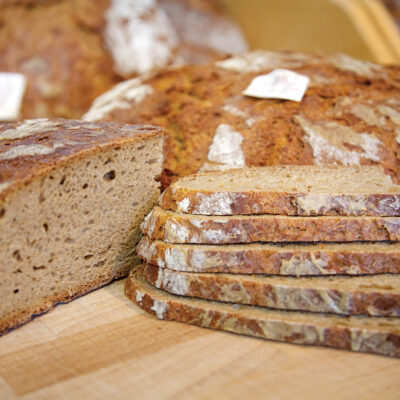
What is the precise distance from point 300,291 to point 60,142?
1245mm

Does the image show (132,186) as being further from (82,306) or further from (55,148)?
(82,306)

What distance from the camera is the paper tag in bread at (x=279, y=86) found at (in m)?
2.98

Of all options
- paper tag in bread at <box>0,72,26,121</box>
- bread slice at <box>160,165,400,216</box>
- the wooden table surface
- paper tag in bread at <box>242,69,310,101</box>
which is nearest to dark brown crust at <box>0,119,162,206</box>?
bread slice at <box>160,165,400,216</box>

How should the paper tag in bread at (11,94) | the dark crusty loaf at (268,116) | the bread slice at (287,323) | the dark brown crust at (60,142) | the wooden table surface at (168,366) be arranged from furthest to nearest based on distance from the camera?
1. the paper tag in bread at (11,94)
2. the dark crusty loaf at (268,116)
3. the dark brown crust at (60,142)
4. the bread slice at (287,323)
5. the wooden table surface at (168,366)

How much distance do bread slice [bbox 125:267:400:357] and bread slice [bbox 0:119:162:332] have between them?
1.34ft

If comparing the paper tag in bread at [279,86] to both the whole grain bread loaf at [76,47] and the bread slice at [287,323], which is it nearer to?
the bread slice at [287,323]

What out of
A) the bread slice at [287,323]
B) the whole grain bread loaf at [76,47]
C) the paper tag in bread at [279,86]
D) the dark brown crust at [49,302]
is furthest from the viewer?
the whole grain bread loaf at [76,47]

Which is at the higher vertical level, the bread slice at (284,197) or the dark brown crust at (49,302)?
the bread slice at (284,197)

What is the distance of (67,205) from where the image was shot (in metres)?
2.25

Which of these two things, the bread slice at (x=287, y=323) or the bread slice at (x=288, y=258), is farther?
the bread slice at (x=288, y=258)

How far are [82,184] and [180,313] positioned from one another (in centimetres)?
72

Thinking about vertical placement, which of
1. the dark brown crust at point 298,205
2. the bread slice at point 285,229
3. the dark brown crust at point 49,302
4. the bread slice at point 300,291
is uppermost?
the dark brown crust at point 298,205

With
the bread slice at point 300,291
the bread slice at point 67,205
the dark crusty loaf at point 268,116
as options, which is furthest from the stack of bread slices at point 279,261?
the dark crusty loaf at point 268,116

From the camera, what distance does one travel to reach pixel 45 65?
4402 millimetres
